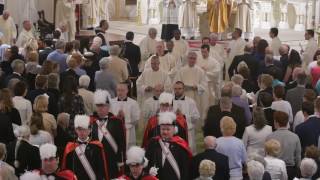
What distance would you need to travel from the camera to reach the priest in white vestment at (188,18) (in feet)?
81.8

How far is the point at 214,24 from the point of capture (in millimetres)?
24984

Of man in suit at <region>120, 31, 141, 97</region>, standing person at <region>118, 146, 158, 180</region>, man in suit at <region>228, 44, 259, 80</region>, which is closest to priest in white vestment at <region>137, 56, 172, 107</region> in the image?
man in suit at <region>228, 44, 259, 80</region>

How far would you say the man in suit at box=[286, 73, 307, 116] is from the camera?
491 inches

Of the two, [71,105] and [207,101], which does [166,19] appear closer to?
[207,101]

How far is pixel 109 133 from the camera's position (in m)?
9.50

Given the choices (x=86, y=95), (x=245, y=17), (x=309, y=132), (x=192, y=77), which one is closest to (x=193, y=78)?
(x=192, y=77)

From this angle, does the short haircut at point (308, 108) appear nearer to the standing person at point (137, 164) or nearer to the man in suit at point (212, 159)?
the man in suit at point (212, 159)

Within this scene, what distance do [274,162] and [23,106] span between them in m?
3.94

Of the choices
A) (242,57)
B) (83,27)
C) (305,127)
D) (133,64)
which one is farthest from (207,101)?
(83,27)

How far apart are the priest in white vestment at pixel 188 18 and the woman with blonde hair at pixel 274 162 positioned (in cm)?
1615

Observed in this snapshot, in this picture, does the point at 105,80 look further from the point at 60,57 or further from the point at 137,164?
the point at 137,164

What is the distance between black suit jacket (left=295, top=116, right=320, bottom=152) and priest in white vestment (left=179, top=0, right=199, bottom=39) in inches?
585

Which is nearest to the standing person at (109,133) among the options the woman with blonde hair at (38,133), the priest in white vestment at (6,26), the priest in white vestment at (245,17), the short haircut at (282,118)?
the woman with blonde hair at (38,133)

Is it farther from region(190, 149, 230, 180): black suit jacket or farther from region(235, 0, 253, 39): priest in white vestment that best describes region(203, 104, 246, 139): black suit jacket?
region(235, 0, 253, 39): priest in white vestment
